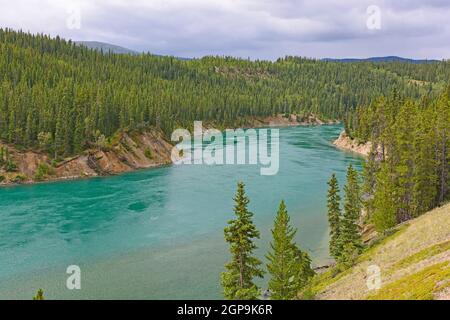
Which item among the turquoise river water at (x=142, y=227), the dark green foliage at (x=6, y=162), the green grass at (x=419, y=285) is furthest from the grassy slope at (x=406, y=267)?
the dark green foliage at (x=6, y=162)

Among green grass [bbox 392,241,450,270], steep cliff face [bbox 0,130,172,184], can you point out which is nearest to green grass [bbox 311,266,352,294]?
green grass [bbox 392,241,450,270]

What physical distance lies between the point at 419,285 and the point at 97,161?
98434 mm

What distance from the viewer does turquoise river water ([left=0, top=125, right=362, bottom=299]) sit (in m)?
50.2

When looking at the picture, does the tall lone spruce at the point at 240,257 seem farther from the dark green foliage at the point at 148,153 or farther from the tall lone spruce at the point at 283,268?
the dark green foliage at the point at 148,153

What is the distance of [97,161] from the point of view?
114438mm

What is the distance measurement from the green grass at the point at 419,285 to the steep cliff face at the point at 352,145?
10669 centimetres

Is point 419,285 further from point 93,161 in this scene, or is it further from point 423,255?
point 93,161

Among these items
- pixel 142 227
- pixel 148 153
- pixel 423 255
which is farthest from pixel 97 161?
pixel 423 255

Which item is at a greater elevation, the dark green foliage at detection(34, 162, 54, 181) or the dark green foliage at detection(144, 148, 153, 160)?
the dark green foliage at detection(144, 148, 153, 160)

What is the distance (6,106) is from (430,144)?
343 ft

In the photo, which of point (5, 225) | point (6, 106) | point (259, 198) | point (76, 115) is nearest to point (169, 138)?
point (76, 115)

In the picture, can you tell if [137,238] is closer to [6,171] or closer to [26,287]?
[26,287]

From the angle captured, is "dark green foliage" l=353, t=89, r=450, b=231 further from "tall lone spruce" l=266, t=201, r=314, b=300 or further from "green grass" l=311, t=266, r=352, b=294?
"tall lone spruce" l=266, t=201, r=314, b=300

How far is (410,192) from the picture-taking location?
206ft
